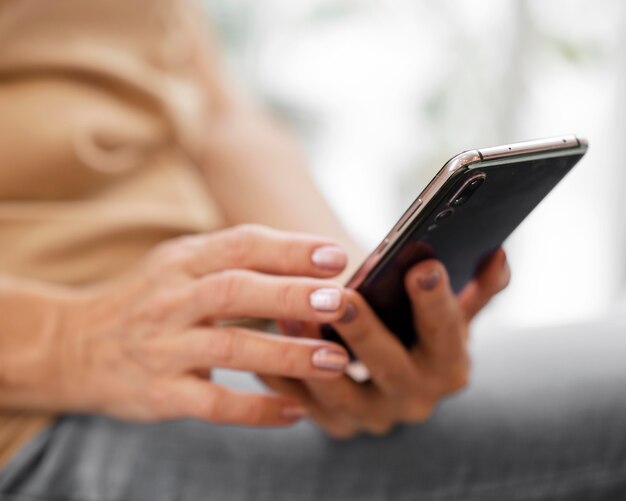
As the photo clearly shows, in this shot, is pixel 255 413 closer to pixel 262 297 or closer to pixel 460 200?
pixel 262 297

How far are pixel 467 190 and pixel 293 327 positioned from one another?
0.56 ft

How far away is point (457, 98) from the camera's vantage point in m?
1.99

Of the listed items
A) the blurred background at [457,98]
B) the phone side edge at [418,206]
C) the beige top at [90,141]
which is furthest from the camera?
the blurred background at [457,98]

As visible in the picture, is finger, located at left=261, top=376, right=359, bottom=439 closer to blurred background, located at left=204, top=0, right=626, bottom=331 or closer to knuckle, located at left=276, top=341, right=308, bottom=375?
knuckle, located at left=276, top=341, right=308, bottom=375

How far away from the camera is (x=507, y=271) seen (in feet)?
1.56

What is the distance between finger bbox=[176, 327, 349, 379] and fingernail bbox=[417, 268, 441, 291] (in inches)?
2.6

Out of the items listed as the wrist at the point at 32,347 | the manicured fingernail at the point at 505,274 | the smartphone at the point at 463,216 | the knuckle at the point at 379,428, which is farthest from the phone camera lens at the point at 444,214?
the wrist at the point at 32,347

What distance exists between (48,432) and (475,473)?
335 millimetres

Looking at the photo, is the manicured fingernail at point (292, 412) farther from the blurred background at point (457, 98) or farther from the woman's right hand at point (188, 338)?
the blurred background at point (457, 98)

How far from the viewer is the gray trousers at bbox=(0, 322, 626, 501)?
1.76 ft

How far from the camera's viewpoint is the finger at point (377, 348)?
433mm

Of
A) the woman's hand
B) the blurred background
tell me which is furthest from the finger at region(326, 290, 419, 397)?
the blurred background

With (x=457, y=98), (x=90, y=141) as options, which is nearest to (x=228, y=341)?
(x=90, y=141)

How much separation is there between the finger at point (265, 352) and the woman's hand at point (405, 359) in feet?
0.06
